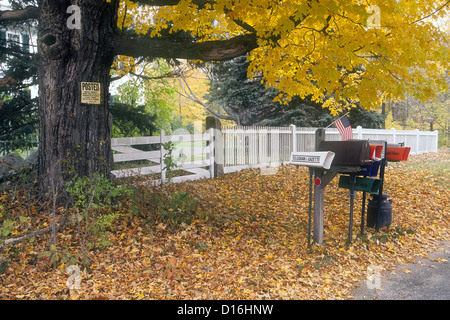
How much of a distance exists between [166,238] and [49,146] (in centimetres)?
270

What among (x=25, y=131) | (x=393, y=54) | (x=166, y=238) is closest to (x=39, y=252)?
(x=166, y=238)

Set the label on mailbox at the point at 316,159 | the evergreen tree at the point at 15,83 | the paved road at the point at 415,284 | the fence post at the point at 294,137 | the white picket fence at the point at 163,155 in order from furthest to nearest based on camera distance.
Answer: the fence post at the point at 294,137 → the evergreen tree at the point at 15,83 → the white picket fence at the point at 163,155 → the label on mailbox at the point at 316,159 → the paved road at the point at 415,284

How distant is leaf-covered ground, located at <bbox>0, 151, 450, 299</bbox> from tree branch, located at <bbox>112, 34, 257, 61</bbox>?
2853 millimetres

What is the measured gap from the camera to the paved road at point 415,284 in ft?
13.6

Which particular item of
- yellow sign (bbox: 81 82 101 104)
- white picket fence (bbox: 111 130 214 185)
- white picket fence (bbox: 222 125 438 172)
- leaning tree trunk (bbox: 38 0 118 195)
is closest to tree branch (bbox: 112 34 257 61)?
leaning tree trunk (bbox: 38 0 118 195)

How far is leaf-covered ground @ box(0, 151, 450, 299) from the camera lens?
4164 millimetres

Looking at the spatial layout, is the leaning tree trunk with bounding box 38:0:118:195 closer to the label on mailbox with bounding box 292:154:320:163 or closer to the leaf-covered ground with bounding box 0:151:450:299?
the leaf-covered ground with bounding box 0:151:450:299

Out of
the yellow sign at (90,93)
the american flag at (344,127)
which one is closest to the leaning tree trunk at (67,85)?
the yellow sign at (90,93)

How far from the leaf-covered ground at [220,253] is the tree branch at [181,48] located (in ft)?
9.36

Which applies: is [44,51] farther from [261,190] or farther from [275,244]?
[261,190]

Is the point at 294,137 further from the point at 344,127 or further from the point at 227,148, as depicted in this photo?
the point at 344,127

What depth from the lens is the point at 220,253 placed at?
525 centimetres

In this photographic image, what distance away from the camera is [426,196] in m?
9.59

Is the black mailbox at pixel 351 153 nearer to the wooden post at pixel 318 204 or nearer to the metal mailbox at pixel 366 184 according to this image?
the wooden post at pixel 318 204
